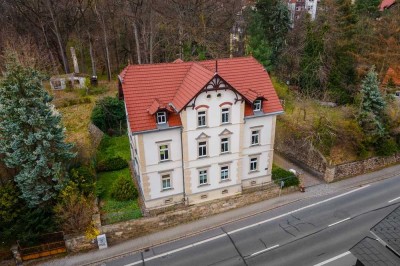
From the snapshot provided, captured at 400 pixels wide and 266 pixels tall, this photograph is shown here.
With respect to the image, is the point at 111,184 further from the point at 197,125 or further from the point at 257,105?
the point at 257,105

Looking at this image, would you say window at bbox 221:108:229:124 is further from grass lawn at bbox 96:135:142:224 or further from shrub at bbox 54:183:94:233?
shrub at bbox 54:183:94:233

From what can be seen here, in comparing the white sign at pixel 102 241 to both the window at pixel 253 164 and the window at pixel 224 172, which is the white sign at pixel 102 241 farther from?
the window at pixel 253 164

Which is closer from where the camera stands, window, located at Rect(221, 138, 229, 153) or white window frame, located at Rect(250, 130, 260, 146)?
window, located at Rect(221, 138, 229, 153)

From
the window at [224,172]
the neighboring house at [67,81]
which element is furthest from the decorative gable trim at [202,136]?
the neighboring house at [67,81]

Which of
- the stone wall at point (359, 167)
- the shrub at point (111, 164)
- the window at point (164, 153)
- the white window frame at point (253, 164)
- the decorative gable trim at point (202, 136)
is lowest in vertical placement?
the stone wall at point (359, 167)

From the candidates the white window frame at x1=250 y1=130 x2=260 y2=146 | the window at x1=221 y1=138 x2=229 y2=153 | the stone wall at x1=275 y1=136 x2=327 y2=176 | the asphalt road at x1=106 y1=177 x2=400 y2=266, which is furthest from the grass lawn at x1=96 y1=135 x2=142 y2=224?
the stone wall at x1=275 y1=136 x2=327 y2=176

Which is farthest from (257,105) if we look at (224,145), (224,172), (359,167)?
(359,167)

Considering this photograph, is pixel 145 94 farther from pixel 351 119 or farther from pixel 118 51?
pixel 118 51
